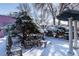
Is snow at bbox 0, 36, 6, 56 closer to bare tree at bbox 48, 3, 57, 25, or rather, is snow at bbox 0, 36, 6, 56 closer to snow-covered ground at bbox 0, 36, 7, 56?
snow-covered ground at bbox 0, 36, 7, 56

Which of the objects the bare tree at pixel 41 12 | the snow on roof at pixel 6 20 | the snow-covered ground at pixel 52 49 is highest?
the bare tree at pixel 41 12

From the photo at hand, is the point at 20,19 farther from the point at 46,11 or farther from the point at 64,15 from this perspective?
the point at 64,15

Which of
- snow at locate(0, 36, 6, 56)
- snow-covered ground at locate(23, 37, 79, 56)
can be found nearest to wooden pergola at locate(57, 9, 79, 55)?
snow-covered ground at locate(23, 37, 79, 56)

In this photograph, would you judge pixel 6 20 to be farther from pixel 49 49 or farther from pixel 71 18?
pixel 71 18

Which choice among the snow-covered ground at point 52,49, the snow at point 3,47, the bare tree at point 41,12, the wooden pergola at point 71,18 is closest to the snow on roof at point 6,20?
the snow at point 3,47

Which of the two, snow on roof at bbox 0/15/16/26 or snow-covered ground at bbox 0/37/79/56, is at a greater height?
snow on roof at bbox 0/15/16/26

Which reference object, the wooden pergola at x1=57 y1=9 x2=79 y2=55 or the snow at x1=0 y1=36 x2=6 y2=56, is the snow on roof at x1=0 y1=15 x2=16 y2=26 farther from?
the wooden pergola at x1=57 y1=9 x2=79 y2=55

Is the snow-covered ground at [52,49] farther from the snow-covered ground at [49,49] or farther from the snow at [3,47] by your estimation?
the snow at [3,47]

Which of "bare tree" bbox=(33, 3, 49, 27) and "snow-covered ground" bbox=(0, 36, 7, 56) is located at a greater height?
"bare tree" bbox=(33, 3, 49, 27)

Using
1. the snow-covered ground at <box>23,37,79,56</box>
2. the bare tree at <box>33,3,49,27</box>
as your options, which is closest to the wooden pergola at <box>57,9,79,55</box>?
the snow-covered ground at <box>23,37,79,56</box>

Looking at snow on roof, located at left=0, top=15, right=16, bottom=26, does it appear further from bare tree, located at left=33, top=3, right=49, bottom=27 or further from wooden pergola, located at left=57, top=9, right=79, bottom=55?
wooden pergola, located at left=57, top=9, right=79, bottom=55

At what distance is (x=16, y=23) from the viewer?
2551mm

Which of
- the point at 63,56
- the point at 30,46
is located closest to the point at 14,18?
the point at 30,46

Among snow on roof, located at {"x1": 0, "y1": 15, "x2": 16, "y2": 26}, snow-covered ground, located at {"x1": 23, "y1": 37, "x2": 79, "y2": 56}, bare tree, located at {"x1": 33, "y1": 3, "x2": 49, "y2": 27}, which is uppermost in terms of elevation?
bare tree, located at {"x1": 33, "y1": 3, "x2": 49, "y2": 27}
